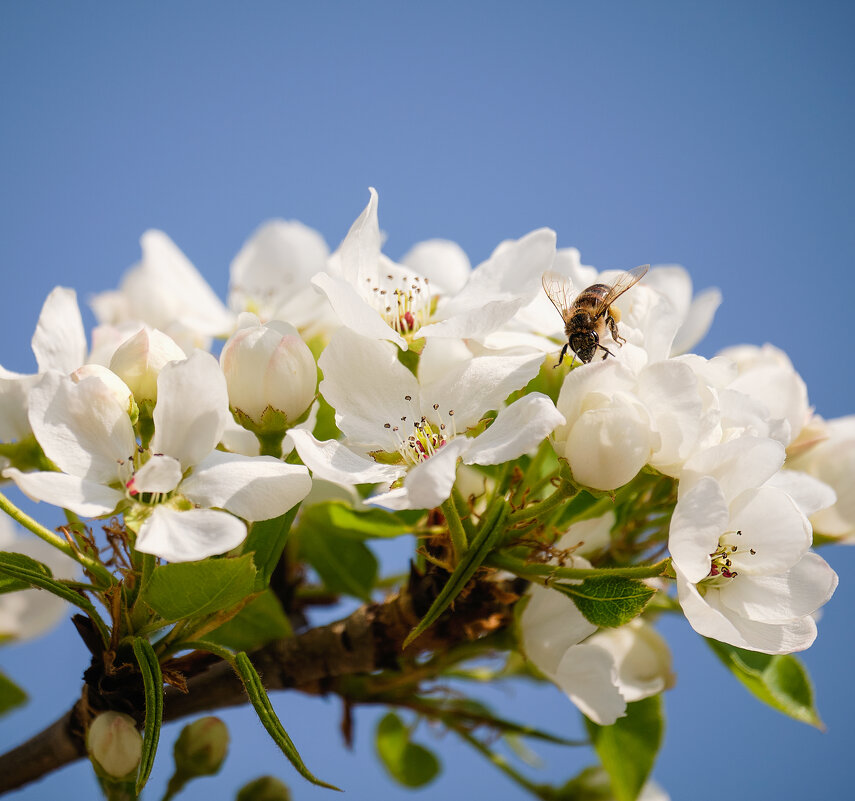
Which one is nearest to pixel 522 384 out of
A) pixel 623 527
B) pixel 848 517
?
pixel 623 527

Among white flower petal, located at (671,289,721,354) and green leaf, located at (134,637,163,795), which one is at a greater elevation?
white flower petal, located at (671,289,721,354)

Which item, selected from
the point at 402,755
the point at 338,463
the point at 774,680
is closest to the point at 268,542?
the point at 338,463

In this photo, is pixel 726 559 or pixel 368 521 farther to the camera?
pixel 368 521

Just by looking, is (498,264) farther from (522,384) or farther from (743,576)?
(743,576)

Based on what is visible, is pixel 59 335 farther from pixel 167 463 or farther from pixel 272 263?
pixel 272 263

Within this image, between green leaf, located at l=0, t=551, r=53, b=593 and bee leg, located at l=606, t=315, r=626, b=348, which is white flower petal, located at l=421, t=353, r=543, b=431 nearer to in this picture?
bee leg, located at l=606, t=315, r=626, b=348

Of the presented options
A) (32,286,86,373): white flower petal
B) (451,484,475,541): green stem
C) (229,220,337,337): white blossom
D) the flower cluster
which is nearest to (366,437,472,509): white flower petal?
the flower cluster
